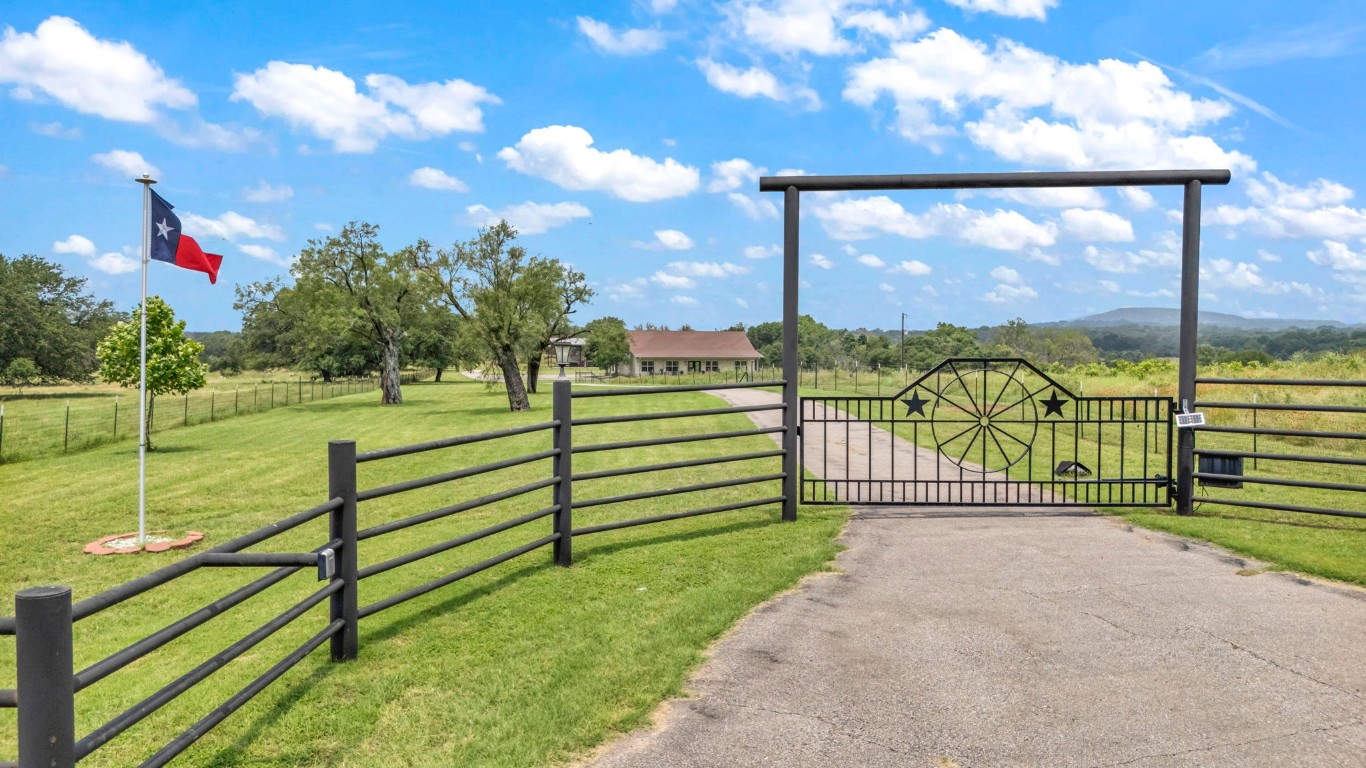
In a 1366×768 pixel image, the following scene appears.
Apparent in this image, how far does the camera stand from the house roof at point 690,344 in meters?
76.4

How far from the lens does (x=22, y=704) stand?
7.73 ft

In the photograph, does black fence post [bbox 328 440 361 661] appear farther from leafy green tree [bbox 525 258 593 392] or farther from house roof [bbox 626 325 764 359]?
house roof [bbox 626 325 764 359]

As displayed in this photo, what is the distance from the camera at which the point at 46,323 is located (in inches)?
2169

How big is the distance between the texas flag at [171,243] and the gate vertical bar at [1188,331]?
11.1 meters

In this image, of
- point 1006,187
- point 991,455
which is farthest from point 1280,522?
point 991,455

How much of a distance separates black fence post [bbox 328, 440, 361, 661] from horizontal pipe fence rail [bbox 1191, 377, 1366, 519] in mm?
7088

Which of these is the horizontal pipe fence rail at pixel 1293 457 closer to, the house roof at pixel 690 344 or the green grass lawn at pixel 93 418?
the green grass lawn at pixel 93 418

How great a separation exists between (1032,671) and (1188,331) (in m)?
5.49

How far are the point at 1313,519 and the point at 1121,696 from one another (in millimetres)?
6151

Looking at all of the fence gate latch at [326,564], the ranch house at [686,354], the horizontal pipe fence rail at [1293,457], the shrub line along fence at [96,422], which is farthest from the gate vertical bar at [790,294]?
the ranch house at [686,354]

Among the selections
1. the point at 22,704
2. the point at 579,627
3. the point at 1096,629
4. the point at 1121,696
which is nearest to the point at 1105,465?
the point at 1096,629

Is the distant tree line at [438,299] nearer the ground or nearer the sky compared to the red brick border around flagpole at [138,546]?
nearer the sky

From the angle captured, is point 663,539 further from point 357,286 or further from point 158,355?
point 357,286

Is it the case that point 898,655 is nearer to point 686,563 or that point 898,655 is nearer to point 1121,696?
point 1121,696
